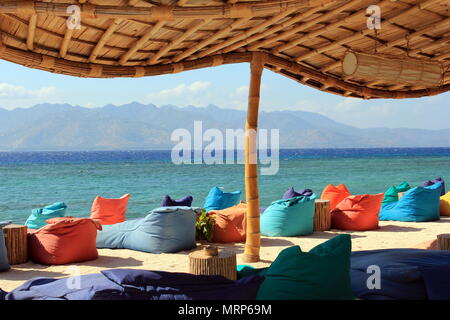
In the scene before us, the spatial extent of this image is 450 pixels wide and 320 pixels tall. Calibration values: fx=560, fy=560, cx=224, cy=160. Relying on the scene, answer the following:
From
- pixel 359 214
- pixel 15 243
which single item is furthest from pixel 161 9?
pixel 359 214

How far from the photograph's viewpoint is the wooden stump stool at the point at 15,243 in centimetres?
577

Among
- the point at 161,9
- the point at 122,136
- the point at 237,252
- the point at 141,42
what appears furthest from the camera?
the point at 122,136

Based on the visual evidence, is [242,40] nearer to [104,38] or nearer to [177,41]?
[177,41]

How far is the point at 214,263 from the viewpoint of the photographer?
11.0ft

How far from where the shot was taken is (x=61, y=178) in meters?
31.2

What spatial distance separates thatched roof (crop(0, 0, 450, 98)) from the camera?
313 centimetres

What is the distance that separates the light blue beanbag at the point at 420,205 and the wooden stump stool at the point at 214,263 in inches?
236

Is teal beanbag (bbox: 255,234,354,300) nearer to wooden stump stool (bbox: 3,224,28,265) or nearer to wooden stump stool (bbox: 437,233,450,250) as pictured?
wooden stump stool (bbox: 437,233,450,250)

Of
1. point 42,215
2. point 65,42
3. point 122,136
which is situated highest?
point 122,136

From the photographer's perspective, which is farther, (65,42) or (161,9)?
(65,42)

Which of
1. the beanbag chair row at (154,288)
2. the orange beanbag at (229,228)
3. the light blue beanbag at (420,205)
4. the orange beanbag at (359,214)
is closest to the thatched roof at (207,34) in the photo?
the beanbag chair row at (154,288)

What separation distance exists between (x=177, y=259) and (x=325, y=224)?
2.80 m

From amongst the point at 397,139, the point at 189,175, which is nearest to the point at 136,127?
the point at 397,139

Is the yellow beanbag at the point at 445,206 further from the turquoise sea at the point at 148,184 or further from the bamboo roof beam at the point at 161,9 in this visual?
the turquoise sea at the point at 148,184
